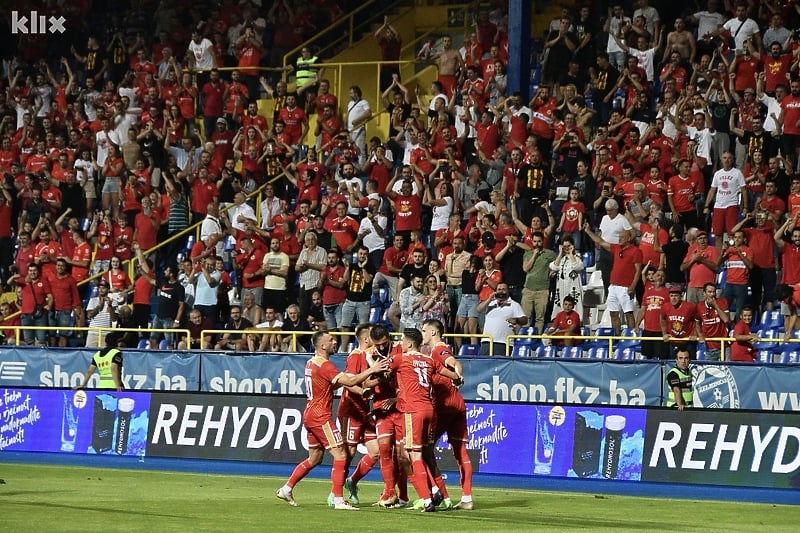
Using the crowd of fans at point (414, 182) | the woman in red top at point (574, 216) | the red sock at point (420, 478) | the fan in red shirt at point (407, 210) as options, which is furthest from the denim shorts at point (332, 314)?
the red sock at point (420, 478)

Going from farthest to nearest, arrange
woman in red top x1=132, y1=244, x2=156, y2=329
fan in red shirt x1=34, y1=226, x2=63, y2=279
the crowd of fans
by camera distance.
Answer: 1. fan in red shirt x1=34, y1=226, x2=63, y2=279
2. woman in red top x1=132, y1=244, x2=156, y2=329
3. the crowd of fans

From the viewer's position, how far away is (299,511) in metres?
15.8

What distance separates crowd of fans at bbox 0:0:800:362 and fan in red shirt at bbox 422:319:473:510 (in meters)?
7.67

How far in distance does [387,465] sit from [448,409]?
3.16 feet

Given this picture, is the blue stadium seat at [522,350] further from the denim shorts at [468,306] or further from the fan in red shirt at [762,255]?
the fan in red shirt at [762,255]

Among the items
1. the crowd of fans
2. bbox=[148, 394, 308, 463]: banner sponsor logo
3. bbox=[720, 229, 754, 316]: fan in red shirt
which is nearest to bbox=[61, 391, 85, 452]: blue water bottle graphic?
bbox=[148, 394, 308, 463]: banner sponsor logo

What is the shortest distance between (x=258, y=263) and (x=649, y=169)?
7.83m

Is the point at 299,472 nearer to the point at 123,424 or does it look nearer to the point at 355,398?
the point at 355,398

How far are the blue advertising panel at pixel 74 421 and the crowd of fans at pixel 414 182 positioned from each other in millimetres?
2816

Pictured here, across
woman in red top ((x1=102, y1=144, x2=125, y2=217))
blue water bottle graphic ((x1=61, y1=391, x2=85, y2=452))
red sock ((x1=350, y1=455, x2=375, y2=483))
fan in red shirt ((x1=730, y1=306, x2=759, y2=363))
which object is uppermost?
woman in red top ((x1=102, y1=144, x2=125, y2=217))

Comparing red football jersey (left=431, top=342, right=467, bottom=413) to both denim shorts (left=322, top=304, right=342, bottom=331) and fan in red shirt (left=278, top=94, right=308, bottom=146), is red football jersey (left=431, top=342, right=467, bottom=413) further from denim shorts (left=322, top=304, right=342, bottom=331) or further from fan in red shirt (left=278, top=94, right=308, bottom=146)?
fan in red shirt (left=278, top=94, right=308, bottom=146)

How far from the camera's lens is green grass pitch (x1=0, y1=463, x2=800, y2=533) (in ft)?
46.4

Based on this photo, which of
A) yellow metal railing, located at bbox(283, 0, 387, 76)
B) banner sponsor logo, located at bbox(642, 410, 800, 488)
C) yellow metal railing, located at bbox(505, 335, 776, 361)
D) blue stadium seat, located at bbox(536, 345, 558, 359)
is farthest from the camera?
yellow metal railing, located at bbox(283, 0, 387, 76)
